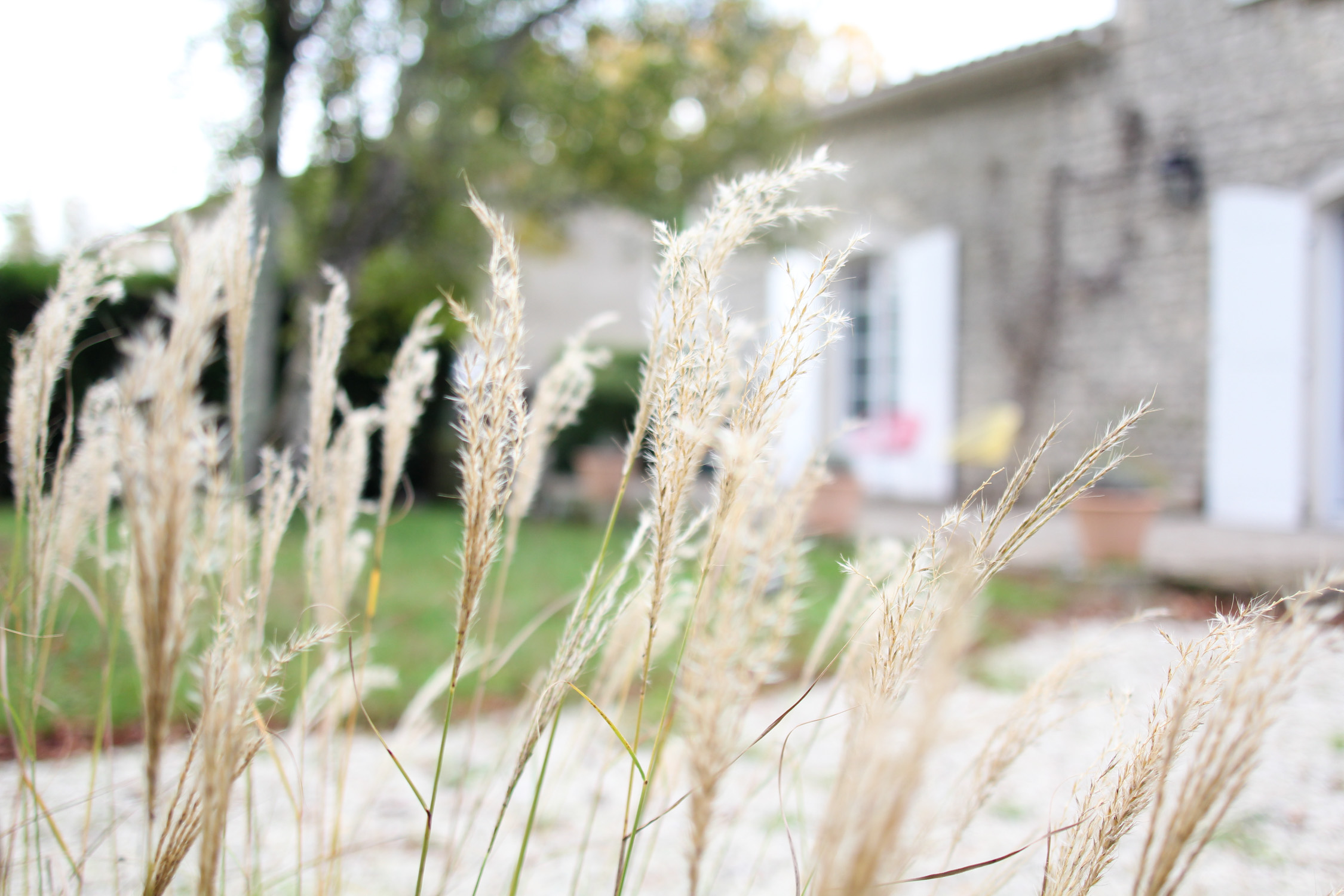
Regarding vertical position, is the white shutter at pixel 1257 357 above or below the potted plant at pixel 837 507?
above

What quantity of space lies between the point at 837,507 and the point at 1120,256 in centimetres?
311

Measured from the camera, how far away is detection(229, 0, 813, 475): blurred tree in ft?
19.1

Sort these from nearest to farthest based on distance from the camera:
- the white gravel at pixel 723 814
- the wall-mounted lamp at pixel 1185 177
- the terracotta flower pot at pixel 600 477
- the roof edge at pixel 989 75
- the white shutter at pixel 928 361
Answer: the white gravel at pixel 723 814, the wall-mounted lamp at pixel 1185 177, the roof edge at pixel 989 75, the white shutter at pixel 928 361, the terracotta flower pot at pixel 600 477

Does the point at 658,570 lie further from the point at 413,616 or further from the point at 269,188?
the point at 269,188

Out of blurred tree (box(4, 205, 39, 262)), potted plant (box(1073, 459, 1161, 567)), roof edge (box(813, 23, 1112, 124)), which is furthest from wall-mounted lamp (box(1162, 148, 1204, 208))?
blurred tree (box(4, 205, 39, 262))

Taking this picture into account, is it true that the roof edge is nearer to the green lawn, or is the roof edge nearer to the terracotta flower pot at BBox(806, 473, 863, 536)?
the terracotta flower pot at BBox(806, 473, 863, 536)

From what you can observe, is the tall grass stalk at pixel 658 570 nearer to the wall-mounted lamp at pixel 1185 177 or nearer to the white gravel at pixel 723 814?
the white gravel at pixel 723 814

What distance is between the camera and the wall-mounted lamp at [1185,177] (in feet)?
20.4

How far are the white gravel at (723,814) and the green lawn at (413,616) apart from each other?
0.30m

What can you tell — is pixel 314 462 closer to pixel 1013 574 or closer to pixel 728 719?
pixel 728 719

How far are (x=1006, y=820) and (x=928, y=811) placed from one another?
4.45 feet

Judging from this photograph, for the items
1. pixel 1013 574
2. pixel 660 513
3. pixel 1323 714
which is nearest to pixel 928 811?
pixel 660 513

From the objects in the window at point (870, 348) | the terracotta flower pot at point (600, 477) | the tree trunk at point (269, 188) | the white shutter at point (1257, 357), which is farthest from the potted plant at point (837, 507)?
the tree trunk at point (269, 188)

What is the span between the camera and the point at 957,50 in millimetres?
7121
